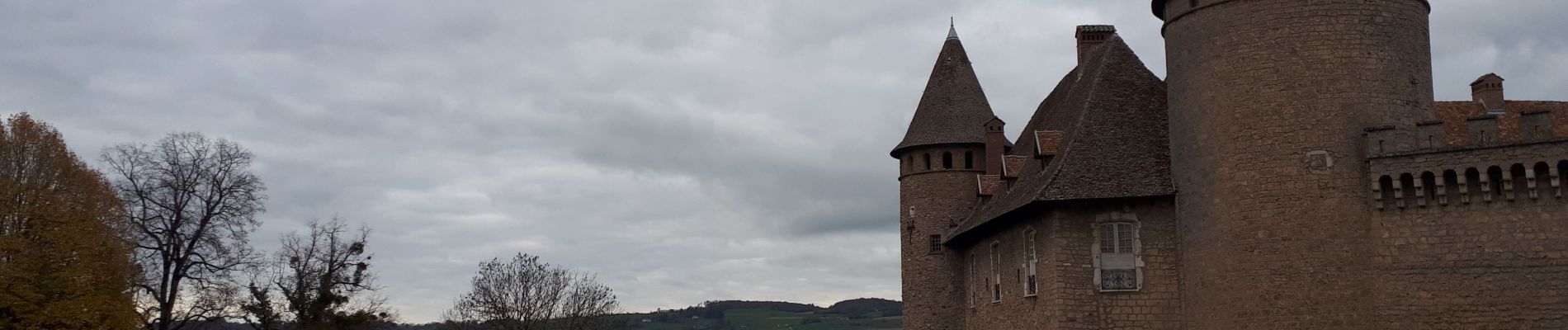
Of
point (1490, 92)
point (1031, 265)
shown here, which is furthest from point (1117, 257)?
point (1490, 92)

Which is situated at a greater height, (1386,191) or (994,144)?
(994,144)

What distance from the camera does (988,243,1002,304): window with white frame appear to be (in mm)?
35938

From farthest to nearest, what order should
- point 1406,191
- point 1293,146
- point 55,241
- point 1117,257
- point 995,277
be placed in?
1. point 995,277
2. point 55,241
3. point 1117,257
4. point 1293,146
5. point 1406,191

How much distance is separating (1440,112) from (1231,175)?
928cm

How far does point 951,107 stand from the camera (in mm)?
45344

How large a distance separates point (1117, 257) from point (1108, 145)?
2694 mm

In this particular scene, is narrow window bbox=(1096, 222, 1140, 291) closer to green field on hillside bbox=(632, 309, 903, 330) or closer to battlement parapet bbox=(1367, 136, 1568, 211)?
battlement parapet bbox=(1367, 136, 1568, 211)

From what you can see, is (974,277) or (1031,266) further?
(974,277)

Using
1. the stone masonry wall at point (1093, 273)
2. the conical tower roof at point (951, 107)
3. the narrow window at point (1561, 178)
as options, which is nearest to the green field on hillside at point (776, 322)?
the conical tower roof at point (951, 107)

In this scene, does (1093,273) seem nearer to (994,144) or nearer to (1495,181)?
(1495,181)

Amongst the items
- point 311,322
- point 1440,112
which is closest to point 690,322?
point 311,322

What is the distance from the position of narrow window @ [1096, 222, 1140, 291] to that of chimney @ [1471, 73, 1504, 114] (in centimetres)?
1209

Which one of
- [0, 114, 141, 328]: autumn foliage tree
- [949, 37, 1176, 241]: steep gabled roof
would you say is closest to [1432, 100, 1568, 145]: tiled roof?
[949, 37, 1176, 241]: steep gabled roof

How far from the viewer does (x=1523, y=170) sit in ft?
80.7
